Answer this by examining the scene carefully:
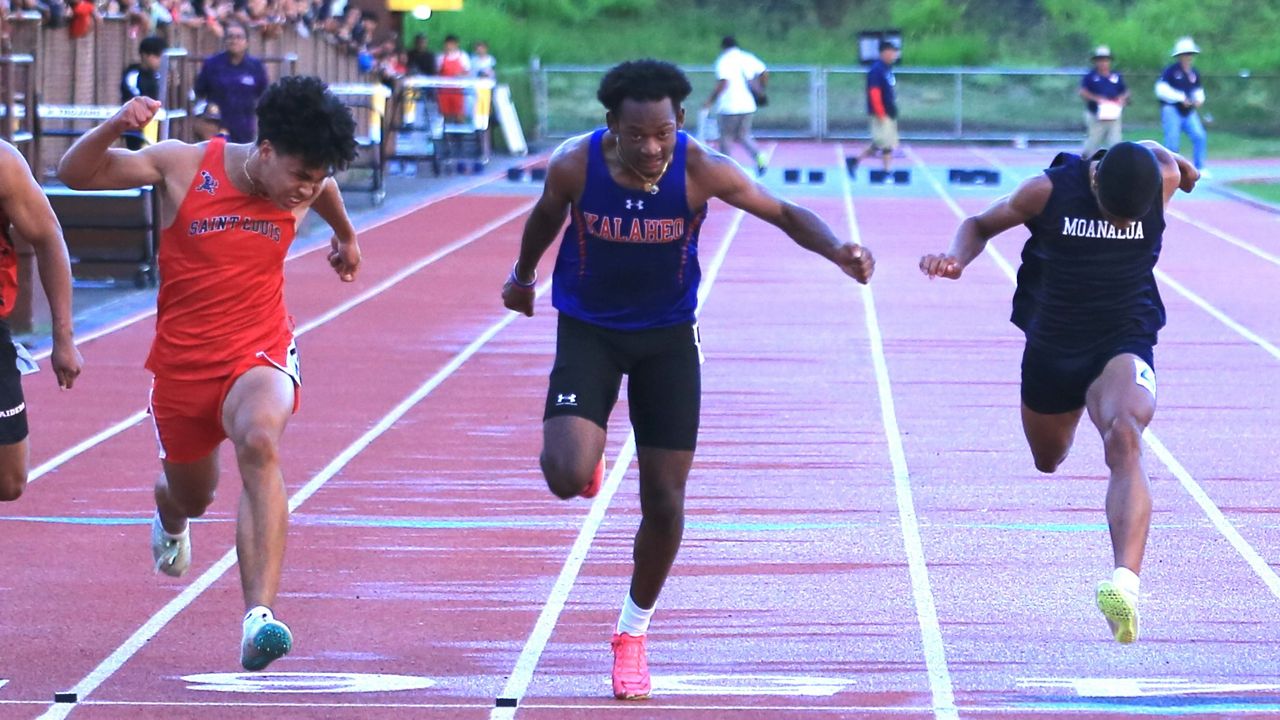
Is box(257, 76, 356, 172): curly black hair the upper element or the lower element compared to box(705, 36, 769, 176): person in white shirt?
upper

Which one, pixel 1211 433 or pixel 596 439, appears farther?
pixel 1211 433

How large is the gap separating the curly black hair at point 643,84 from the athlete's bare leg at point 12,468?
84.9 inches

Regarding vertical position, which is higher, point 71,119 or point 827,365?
point 71,119

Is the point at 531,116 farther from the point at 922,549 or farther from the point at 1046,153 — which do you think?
the point at 922,549

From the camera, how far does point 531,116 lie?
41625mm

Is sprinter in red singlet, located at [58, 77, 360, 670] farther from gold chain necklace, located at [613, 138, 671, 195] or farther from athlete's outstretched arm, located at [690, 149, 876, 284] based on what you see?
athlete's outstretched arm, located at [690, 149, 876, 284]

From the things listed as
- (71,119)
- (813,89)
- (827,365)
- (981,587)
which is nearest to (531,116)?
(813,89)

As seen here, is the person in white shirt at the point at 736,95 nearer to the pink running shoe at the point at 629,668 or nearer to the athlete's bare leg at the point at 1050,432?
the athlete's bare leg at the point at 1050,432

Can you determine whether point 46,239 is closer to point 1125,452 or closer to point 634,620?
point 634,620

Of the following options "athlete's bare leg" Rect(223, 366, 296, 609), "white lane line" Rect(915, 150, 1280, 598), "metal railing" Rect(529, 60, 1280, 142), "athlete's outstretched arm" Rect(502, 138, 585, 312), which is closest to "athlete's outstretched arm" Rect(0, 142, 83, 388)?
"athlete's bare leg" Rect(223, 366, 296, 609)

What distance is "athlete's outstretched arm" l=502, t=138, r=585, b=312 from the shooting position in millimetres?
5852

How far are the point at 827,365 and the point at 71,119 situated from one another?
26.5 ft

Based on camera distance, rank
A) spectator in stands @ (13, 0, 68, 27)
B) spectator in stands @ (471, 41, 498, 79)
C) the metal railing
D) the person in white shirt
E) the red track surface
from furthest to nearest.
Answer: the metal railing, spectator in stands @ (471, 41, 498, 79), the person in white shirt, spectator in stands @ (13, 0, 68, 27), the red track surface

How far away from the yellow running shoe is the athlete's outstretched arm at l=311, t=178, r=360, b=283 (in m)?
2.41
